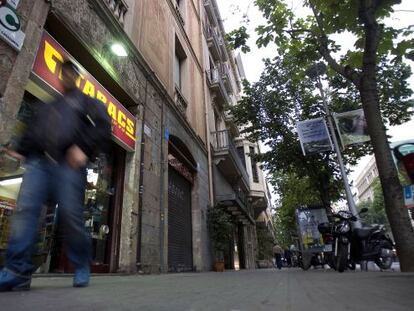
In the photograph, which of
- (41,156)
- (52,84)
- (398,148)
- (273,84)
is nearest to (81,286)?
(41,156)

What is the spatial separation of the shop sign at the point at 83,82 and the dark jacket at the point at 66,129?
501 millimetres

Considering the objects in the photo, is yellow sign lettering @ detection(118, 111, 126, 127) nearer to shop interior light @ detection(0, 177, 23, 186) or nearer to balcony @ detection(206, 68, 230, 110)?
shop interior light @ detection(0, 177, 23, 186)

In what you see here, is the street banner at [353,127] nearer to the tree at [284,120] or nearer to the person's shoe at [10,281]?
the tree at [284,120]

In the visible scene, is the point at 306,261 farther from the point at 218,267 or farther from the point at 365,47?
the point at 365,47

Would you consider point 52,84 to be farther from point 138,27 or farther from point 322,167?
point 322,167

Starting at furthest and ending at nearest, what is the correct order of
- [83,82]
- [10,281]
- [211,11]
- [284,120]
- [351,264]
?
[211,11], [284,120], [351,264], [83,82], [10,281]

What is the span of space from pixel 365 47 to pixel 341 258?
4199mm

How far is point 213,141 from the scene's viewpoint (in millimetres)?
14781

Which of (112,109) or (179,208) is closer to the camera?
(112,109)

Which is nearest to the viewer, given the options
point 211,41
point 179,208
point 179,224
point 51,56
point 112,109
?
point 51,56

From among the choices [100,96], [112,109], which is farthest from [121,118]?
[100,96]

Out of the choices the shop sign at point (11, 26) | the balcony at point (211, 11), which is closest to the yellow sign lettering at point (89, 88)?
the shop sign at point (11, 26)

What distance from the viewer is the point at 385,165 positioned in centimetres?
463

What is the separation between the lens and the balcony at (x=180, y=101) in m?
10.4
